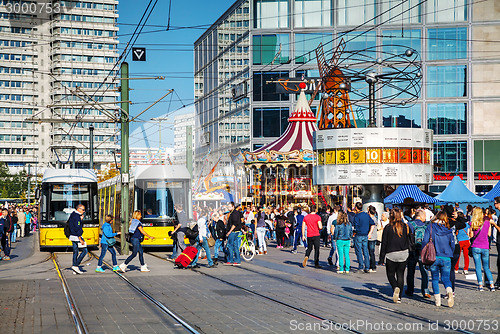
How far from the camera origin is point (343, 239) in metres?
18.3

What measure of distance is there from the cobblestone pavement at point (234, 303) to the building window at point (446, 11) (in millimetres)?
49729

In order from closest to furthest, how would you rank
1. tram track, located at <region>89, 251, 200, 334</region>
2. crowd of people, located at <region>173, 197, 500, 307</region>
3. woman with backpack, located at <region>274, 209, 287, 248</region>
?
1. tram track, located at <region>89, 251, 200, 334</region>
2. crowd of people, located at <region>173, 197, 500, 307</region>
3. woman with backpack, located at <region>274, 209, 287, 248</region>

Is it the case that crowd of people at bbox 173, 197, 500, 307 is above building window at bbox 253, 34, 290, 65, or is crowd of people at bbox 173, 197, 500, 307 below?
below

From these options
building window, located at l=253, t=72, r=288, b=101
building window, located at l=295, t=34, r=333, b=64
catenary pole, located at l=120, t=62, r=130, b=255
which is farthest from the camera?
building window, located at l=253, t=72, r=288, b=101

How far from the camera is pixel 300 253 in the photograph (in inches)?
1077

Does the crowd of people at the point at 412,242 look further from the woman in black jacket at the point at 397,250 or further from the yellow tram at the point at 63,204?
the yellow tram at the point at 63,204

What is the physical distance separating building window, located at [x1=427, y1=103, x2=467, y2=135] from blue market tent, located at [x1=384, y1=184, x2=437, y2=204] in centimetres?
3053

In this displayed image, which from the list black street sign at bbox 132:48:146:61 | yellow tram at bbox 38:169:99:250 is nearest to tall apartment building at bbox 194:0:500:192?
black street sign at bbox 132:48:146:61

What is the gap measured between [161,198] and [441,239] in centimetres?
1677

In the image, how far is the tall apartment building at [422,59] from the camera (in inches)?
2514

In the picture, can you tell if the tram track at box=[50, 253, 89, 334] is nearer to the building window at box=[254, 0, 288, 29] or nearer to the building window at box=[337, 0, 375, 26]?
the building window at box=[254, 0, 288, 29]

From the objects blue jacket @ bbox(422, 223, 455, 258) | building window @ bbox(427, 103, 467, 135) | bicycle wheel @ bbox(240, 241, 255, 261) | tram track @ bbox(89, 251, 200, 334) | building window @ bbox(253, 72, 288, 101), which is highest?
building window @ bbox(253, 72, 288, 101)

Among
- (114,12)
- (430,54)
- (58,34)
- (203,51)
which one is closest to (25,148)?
(58,34)

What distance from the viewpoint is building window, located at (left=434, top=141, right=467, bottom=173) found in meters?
64.1
